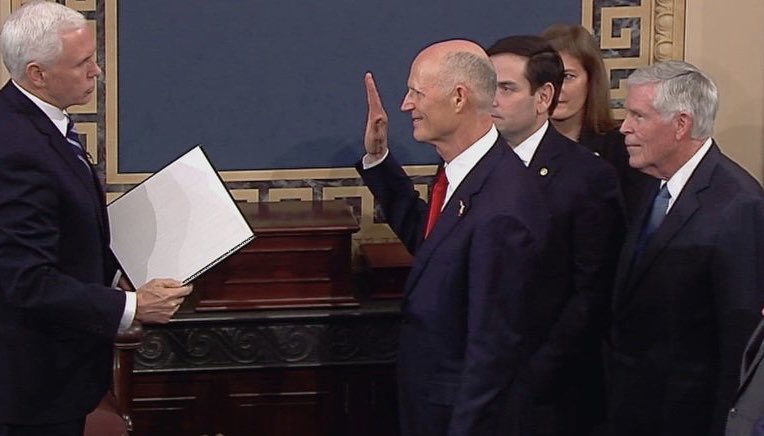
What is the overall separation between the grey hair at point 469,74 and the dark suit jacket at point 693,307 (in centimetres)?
58

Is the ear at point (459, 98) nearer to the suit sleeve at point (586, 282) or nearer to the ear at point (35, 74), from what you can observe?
A: the suit sleeve at point (586, 282)

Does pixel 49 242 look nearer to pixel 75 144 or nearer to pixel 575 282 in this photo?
pixel 75 144

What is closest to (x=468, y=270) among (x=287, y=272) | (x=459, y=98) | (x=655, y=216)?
(x=459, y=98)

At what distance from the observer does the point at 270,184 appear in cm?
465

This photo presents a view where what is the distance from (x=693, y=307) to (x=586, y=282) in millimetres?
348

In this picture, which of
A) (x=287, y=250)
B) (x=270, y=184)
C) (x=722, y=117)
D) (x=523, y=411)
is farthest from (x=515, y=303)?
(x=722, y=117)

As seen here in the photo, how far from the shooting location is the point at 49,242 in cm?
296

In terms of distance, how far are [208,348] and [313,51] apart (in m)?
1.06

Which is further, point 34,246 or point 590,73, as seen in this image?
point 590,73

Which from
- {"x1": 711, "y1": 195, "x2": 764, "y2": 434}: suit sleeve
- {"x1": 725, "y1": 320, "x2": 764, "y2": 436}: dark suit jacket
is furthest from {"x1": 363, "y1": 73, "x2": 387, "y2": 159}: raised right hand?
{"x1": 725, "y1": 320, "x2": 764, "y2": 436}: dark suit jacket

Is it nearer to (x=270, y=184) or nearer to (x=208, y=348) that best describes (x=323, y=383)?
(x=208, y=348)

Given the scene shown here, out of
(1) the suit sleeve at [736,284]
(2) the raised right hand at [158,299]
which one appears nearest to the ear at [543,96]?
(1) the suit sleeve at [736,284]

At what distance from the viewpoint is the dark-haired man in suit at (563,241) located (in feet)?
11.8

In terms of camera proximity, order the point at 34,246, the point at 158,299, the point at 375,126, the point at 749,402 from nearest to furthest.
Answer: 1. the point at 749,402
2. the point at 34,246
3. the point at 158,299
4. the point at 375,126
